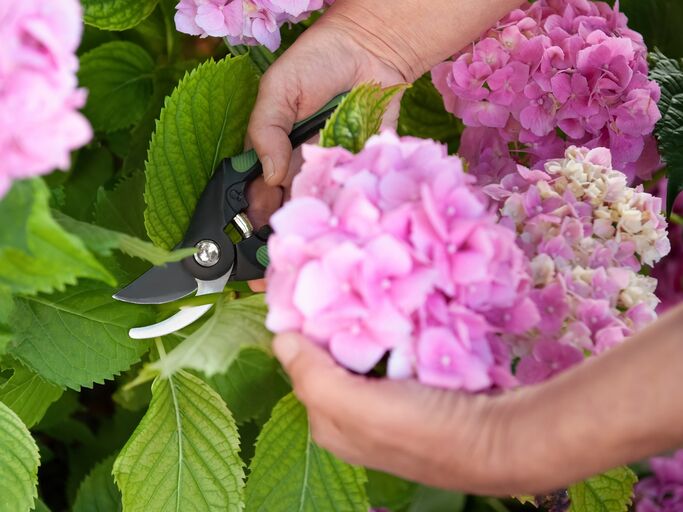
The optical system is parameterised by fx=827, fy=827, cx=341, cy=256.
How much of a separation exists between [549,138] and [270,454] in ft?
1.57

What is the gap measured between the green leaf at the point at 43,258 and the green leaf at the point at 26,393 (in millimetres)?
327

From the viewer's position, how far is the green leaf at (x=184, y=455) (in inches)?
32.0

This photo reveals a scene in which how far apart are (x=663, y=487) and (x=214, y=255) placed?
0.82 meters

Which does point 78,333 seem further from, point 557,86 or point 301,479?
point 557,86

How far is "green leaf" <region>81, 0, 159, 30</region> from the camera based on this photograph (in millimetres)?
943

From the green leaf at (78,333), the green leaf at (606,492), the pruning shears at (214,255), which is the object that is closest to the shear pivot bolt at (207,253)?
the pruning shears at (214,255)

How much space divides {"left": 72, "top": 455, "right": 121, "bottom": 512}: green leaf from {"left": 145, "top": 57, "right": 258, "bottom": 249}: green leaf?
1.46 ft

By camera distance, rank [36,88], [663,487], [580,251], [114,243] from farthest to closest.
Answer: [663,487], [580,251], [114,243], [36,88]

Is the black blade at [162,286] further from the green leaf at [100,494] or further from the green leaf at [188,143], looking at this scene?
the green leaf at [100,494]

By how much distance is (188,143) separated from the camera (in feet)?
2.78

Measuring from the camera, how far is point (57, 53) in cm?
47

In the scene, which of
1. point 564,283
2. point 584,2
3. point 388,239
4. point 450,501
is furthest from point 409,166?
point 450,501

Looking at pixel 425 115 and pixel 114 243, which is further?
pixel 425 115

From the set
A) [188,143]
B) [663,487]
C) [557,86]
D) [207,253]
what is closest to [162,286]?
[207,253]
